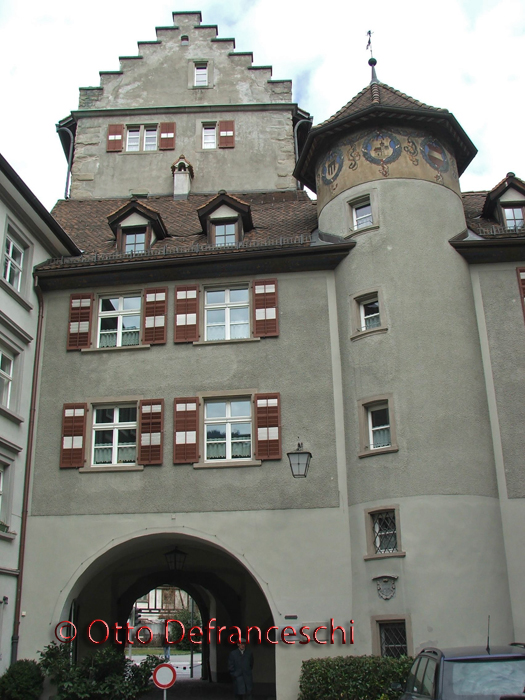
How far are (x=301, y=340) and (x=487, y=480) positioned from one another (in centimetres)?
545

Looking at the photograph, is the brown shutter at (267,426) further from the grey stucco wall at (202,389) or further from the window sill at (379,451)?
the window sill at (379,451)

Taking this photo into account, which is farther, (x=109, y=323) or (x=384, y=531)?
(x=109, y=323)

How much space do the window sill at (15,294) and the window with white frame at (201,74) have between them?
13922 millimetres

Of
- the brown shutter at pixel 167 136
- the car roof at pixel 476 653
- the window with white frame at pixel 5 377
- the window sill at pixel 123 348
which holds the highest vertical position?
the brown shutter at pixel 167 136

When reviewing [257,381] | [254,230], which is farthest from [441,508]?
[254,230]

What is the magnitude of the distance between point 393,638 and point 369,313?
24.3 ft

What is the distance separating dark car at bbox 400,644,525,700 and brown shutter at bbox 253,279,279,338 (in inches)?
434

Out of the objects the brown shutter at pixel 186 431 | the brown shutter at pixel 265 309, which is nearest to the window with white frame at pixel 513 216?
the brown shutter at pixel 265 309

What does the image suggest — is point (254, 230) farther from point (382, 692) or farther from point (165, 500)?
point (382, 692)

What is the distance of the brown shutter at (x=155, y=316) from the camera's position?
19.8 meters

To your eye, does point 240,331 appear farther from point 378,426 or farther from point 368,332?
point 378,426

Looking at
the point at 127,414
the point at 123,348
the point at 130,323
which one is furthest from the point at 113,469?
the point at 130,323

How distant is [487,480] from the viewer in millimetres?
17328

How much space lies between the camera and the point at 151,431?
61.8 feet
